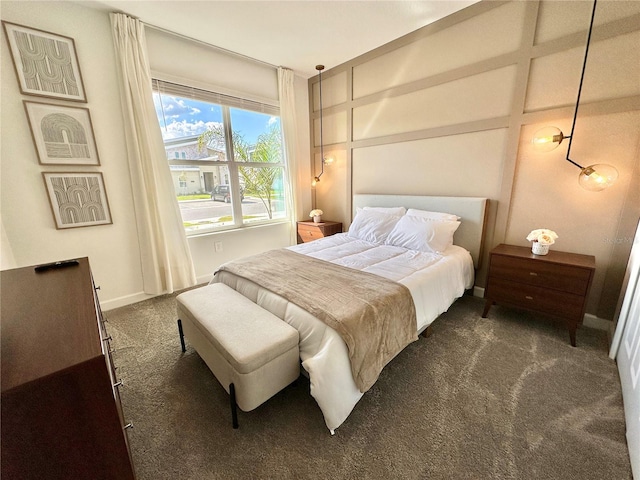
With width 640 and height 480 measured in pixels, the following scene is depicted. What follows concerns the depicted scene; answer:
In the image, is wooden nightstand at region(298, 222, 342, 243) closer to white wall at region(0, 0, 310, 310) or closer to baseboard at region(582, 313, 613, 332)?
white wall at region(0, 0, 310, 310)

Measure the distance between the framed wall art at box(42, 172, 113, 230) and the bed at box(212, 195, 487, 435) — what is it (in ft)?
4.78

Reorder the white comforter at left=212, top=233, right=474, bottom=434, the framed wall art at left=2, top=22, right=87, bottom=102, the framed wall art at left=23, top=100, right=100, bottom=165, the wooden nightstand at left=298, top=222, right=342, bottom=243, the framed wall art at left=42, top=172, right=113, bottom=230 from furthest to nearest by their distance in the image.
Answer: the wooden nightstand at left=298, top=222, right=342, bottom=243 < the framed wall art at left=42, top=172, right=113, bottom=230 < the framed wall art at left=23, top=100, right=100, bottom=165 < the framed wall art at left=2, top=22, right=87, bottom=102 < the white comforter at left=212, top=233, right=474, bottom=434

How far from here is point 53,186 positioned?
88.9 inches

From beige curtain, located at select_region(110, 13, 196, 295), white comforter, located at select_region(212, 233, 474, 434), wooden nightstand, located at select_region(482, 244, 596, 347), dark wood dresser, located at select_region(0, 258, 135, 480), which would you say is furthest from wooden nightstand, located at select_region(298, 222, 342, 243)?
dark wood dresser, located at select_region(0, 258, 135, 480)

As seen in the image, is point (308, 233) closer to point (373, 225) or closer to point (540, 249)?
point (373, 225)

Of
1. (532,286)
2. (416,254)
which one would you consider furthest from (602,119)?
(416,254)

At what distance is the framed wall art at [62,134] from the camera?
2.15 meters

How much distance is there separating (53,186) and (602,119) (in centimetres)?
461

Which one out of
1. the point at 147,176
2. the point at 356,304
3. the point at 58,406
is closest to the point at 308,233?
the point at 147,176

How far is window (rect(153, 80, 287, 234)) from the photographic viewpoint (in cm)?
296

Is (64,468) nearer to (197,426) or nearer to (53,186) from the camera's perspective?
(197,426)

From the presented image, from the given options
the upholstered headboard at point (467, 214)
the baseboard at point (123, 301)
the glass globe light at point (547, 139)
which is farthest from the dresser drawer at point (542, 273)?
the baseboard at point (123, 301)

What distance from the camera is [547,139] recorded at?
2.11 metres

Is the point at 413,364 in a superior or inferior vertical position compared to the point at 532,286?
inferior
